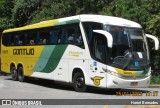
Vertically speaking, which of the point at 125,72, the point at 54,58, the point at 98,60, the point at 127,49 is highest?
the point at 127,49

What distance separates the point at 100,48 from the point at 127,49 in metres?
1.14

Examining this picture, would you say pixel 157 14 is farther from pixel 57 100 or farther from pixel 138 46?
pixel 57 100

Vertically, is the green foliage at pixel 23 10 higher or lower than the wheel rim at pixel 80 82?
higher

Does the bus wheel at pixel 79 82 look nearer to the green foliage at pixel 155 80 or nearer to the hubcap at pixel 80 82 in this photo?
the hubcap at pixel 80 82

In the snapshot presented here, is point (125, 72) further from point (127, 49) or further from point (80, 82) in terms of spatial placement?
point (80, 82)

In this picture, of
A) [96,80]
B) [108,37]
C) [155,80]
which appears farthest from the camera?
[155,80]

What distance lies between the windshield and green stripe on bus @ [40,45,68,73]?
10.7ft

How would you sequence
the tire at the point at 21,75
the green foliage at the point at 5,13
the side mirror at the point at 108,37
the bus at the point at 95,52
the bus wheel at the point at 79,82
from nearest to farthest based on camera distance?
the side mirror at the point at 108,37, the bus at the point at 95,52, the bus wheel at the point at 79,82, the tire at the point at 21,75, the green foliage at the point at 5,13

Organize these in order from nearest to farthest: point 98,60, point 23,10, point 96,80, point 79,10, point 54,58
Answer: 1. point 98,60
2. point 96,80
3. point 54,58
4. point 79,10
5. point 23,10

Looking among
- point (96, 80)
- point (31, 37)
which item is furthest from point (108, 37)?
point (31, 37)

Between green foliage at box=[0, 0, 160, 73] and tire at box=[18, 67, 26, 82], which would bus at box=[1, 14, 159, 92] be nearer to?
tire at box=[18, 67, 26, 82]

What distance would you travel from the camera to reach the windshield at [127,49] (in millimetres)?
17500

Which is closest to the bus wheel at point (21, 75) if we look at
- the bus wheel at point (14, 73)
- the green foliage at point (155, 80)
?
the bus wheel at point (14, 73)

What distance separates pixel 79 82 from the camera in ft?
62.6
